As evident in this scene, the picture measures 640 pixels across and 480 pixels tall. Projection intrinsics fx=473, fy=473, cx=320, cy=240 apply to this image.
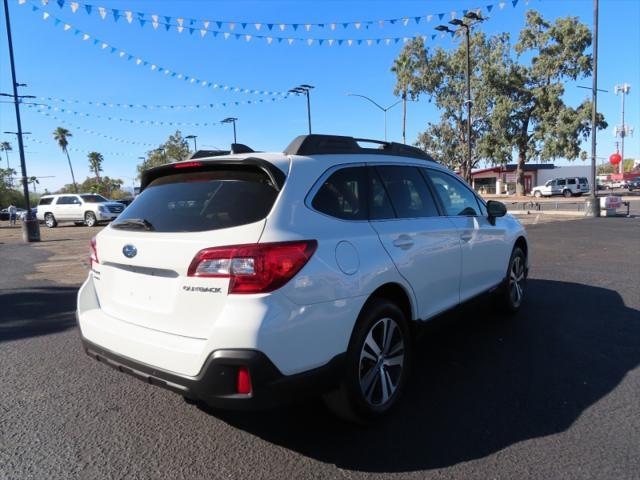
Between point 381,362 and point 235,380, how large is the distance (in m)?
1.08

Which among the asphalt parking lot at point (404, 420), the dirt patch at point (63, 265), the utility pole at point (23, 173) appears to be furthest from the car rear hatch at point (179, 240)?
the utility pole at point (23, 173)

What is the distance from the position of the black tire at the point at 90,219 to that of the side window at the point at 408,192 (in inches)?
990

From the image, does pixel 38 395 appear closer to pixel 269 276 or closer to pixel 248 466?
pixel 248 466

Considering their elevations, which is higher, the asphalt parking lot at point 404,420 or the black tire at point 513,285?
the black tire at point 513,285

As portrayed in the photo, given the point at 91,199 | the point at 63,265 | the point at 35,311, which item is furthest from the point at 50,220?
the point at 35,311

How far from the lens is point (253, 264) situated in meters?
2.36

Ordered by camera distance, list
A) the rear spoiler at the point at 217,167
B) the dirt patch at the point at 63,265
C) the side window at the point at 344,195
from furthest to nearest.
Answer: the dirt patch at the point at 63,265, the side window at the point at 344,195, the rear spoiler at the point at 217,167

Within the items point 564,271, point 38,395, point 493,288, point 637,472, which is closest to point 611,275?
point 564,271

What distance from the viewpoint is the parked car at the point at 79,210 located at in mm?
25375

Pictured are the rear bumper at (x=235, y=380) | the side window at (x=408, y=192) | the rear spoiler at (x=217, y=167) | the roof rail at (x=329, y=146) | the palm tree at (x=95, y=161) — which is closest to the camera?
the rear bumper at (x=235, y=380)

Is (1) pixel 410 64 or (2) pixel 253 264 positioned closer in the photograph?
(2) pixel 253 264

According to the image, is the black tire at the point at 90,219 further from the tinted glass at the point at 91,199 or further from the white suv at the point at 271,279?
the white suv at the point at 271,279

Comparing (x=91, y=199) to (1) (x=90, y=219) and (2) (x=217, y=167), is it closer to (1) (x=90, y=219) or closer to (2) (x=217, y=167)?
(1) (x=90, y=219)

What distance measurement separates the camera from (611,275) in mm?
7312
